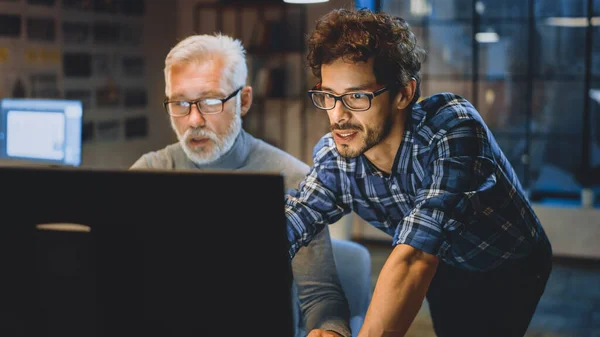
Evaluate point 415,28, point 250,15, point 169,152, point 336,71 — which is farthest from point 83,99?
point 336,71

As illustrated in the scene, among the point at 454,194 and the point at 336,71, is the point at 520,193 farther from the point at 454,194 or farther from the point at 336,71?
the point at 336,71

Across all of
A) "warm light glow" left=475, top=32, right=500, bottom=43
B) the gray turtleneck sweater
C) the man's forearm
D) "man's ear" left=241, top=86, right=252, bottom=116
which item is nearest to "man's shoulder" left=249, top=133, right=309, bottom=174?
the gray turtleneck sweater

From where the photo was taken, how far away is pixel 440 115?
1.52m

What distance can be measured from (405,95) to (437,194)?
292 mm

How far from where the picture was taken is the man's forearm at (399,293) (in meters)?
1.27

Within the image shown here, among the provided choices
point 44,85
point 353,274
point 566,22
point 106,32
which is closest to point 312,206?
point 353,274

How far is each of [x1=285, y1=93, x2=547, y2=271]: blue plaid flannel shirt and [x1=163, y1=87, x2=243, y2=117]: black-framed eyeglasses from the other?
53 centimetres

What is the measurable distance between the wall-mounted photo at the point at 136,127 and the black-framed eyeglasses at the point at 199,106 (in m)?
4.99

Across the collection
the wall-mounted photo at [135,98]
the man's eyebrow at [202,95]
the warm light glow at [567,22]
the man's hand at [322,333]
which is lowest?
the man's hand at [322,333]

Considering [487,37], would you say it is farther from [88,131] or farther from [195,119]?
[195,119]

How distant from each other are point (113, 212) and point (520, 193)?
1084 mm

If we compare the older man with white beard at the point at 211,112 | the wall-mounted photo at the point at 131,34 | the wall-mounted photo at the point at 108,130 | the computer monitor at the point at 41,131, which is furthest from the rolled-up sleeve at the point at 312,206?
the wall-mounted photo at the point at 131,34

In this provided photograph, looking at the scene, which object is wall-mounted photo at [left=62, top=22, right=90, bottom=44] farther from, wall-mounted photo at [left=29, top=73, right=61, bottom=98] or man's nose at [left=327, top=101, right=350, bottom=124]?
man's nose at [left=327, top=101, right=350, bottom=124]

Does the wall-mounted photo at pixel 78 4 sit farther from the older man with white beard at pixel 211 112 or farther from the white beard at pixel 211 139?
the white beard at pixel 211 139
